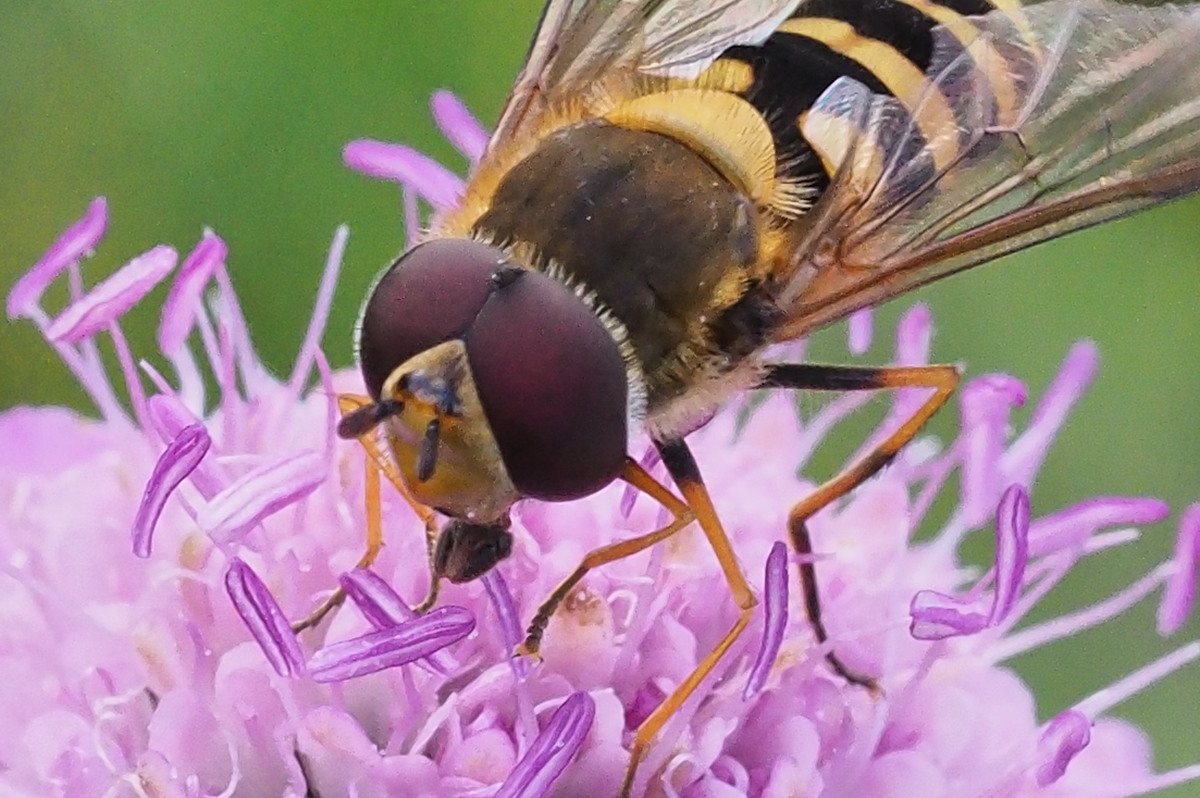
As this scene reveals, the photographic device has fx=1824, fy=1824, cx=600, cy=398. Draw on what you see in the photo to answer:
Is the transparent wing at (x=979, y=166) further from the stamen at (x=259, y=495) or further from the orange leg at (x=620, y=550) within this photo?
the stamen at (x=259, y=495)

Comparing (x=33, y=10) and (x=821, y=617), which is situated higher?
(x=33, y=10)

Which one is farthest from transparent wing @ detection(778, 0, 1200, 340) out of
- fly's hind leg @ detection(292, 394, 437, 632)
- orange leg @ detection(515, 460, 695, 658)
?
fly's hind leg @ detection(292, 394, 437, 632)

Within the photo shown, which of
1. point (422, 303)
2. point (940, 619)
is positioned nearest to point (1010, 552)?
Result: point (940, 619)

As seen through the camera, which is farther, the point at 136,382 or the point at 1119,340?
the point at 1119,340

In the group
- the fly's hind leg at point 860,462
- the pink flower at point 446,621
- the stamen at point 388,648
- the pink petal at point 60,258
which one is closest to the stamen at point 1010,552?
the pink flower at point 446,621

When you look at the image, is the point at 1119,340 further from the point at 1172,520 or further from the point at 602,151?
the point at 602,151

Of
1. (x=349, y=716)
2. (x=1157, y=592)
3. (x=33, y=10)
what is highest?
(x=33, y=10)

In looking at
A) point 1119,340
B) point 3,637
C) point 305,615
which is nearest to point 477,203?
point 305,615
